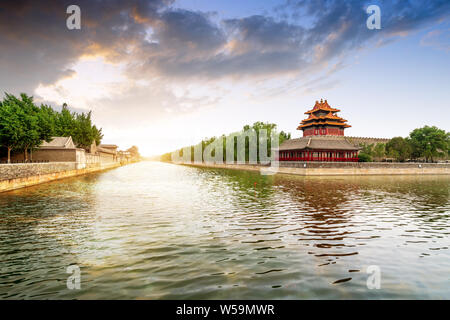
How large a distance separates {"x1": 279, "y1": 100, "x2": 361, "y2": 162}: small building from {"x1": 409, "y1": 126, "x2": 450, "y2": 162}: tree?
75.2 ft

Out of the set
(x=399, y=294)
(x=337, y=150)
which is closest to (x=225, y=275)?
(x=399, y=294)

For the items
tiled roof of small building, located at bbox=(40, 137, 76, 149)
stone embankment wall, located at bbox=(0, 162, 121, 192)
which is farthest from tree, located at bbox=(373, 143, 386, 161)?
tiled roof of small building, located at bbox=(40, 137, 76, 149)

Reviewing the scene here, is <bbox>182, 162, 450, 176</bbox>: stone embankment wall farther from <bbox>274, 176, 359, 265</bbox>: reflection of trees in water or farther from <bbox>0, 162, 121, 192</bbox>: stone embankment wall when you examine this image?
<bbox>0, 162, 121, 192</bbox>: stone embankment wall

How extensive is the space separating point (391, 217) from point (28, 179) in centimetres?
3257

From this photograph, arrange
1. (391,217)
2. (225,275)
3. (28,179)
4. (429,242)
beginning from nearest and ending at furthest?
(225,275) → (429,242) → (391,217) → (28,179)

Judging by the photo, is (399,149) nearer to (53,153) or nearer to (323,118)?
(323,118)

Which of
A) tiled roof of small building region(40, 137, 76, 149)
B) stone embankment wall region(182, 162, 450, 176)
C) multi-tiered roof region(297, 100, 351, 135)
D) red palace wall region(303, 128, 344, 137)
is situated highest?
multi-tiered roof region(297, 100, 351, 135)

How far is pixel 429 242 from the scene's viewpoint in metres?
9.61

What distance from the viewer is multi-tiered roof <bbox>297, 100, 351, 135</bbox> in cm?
7106

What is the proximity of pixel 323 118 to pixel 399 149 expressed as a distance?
25177mm

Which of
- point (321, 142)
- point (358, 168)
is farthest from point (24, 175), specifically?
point (321, 142)
